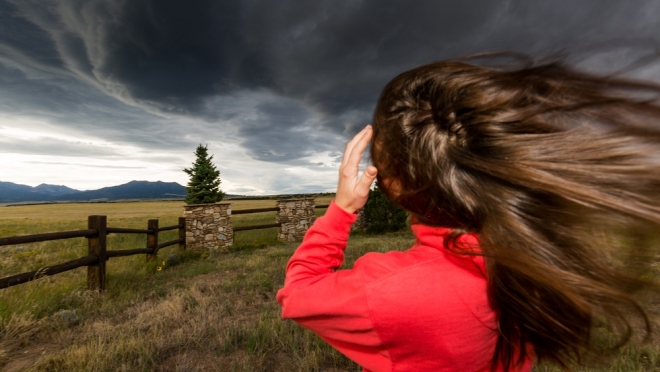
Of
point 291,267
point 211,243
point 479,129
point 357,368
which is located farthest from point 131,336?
point 211,243

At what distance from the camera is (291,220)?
15211 millimetres

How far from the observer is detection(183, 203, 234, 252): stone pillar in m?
12.1

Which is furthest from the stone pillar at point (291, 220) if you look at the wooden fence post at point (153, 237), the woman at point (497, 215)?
the woman at point (497, 215)

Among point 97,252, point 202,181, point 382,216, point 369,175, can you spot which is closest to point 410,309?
point 369,175

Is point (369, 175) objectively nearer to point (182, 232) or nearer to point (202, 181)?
point (182, 232)

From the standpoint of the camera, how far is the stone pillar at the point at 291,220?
15.1 meters

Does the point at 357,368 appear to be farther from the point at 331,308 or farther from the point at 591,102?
the point at 591,102

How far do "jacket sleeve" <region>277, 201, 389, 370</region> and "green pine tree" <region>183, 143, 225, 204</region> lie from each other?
2246cm

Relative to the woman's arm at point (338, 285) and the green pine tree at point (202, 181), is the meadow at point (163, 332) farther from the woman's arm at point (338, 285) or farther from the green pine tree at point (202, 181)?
the green pine tree at point (202, 181)

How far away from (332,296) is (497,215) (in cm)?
41

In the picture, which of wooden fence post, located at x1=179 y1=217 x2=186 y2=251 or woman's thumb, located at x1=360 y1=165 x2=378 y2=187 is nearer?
woman's thumb, located at x1=360 y1=165 x2=378 y2=187

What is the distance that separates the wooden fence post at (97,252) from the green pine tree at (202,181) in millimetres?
15958

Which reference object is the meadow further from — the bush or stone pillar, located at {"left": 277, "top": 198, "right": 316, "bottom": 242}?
the bush

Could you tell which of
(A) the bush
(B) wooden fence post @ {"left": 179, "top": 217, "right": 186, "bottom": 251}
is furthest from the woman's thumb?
(A) the bush
